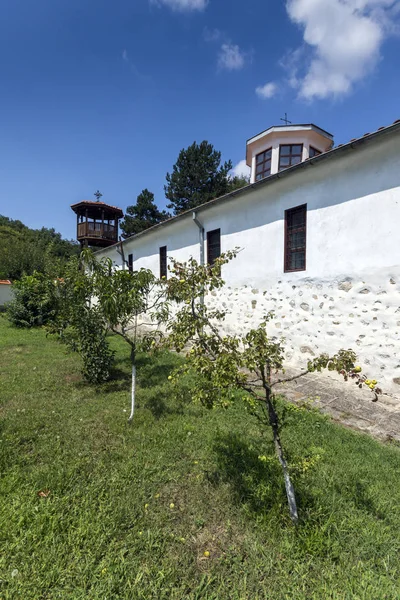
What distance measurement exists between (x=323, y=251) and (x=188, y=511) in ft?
15.5

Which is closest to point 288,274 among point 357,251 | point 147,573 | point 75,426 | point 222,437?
point 357,251

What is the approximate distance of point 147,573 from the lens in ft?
5.69

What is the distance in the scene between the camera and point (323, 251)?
5359 millimetres

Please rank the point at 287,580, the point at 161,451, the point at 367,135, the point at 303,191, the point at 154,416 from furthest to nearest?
1. the point at 303,191
2. the point at 367,135
3. the point at 154,416
4. the point at 161,451
5. the point at 287,580

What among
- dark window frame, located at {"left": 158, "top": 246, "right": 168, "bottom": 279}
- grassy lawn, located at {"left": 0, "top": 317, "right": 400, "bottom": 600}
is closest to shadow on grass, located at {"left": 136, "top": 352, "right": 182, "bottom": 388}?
grassy lawn, located at {"left": 0, "top": 317, "right": 400, "bottom": 600}

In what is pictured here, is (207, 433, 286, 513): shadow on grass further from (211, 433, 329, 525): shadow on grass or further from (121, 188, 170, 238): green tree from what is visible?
(121, 188, 170, 238): green tree

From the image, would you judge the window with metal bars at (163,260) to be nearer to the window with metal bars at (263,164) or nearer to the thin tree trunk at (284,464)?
the window with metal bars at (263,164)

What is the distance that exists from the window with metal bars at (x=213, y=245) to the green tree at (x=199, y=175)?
13367 mm

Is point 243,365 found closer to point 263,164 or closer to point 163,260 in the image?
point 163,260

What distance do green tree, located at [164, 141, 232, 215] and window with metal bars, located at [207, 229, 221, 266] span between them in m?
13.4

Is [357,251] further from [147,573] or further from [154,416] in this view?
[147,573]

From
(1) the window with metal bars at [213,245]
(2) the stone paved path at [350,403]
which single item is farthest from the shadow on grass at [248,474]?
(1) the window with metal bars at [213,245]

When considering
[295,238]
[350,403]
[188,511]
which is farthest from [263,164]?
[188,511]

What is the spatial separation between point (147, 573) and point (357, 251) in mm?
5010
